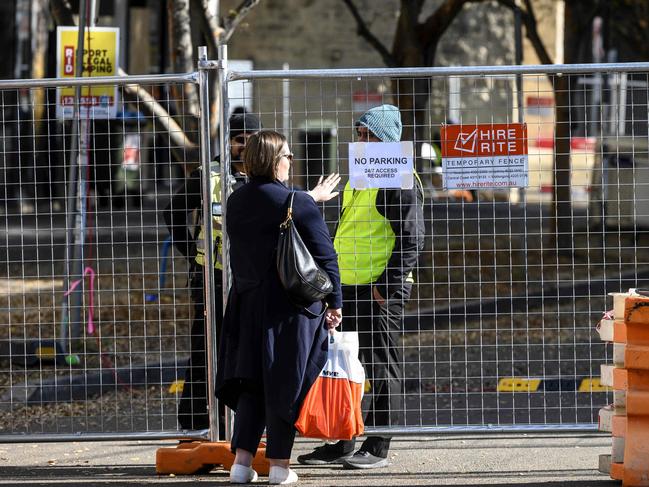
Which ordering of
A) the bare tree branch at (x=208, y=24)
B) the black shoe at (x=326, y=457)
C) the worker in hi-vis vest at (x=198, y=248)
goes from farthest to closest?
the bare tree branch at (x=208, y=24)
the black shoe at (x=326, y=457)
the worker in hi-vis vest at (x=198, y=248)

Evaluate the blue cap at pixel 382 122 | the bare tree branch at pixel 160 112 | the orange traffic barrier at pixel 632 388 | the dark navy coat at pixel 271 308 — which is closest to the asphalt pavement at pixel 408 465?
the orange traffic barrier at pixel 632 388

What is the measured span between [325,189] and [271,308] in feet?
2.40

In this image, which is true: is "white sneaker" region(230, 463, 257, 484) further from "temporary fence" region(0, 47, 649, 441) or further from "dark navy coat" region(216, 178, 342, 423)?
"temporary fence" region(0, 47, 649, 441)

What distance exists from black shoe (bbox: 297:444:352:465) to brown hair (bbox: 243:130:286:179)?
5.88 feet

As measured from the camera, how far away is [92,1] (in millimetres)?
10312

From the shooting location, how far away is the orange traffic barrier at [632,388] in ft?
18.7

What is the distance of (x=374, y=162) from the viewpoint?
6336mm

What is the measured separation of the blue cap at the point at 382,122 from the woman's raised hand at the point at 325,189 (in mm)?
442

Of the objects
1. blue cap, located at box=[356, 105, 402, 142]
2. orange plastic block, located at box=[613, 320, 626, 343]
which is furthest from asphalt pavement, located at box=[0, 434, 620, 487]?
blue cap, located at box=[356, 105, 402, 142]

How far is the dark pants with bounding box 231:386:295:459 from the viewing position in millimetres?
5797

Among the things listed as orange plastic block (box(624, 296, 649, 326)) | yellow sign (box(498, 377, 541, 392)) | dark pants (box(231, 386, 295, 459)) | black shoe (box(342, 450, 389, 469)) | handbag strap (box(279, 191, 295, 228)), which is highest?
handbag strap (box(279, 191, 295, 228))

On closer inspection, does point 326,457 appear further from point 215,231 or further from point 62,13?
point 62,13

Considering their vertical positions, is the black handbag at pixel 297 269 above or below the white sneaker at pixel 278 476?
above

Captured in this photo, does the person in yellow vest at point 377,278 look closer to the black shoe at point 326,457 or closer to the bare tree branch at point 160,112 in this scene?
the black shoe at point 326,457
